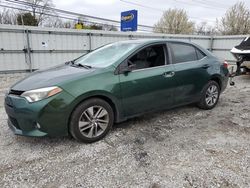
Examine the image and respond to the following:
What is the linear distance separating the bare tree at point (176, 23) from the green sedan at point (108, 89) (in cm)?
2975

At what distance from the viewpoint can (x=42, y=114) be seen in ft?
8.20

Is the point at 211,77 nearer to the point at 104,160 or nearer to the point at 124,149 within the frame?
the point at 124,149

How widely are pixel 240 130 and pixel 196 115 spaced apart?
85cm

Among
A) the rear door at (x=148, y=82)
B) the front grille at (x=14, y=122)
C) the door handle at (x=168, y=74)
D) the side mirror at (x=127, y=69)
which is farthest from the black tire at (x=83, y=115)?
the door handle at (x=168, y=74)

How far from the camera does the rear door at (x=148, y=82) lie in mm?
3074

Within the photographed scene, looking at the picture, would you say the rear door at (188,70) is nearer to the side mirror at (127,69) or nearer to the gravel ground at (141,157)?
the gravel ground at (141,157)

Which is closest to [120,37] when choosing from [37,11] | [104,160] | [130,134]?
[130,134]

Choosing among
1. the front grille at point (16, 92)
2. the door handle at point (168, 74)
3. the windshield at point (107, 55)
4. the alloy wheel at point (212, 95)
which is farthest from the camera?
the alloy wheel at point (212, 95)

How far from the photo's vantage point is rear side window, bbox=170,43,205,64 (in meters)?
3.66

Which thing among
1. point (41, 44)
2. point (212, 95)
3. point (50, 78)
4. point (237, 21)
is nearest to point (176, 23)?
point (237, 21)

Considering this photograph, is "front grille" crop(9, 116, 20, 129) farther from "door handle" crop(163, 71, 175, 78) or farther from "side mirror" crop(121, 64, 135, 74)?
"door handle" crop(163, 71, 175, 78)

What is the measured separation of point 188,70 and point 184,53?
0.36 metres

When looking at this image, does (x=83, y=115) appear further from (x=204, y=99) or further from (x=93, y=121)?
(x=204, y=99)

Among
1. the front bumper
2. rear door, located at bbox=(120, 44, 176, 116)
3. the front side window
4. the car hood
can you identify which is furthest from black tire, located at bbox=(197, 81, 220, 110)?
the front bumper
